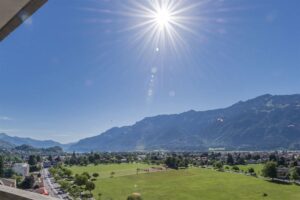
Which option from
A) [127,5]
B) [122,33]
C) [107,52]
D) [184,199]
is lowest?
[184,199]

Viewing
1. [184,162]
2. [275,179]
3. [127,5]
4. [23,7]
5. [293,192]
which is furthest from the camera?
[184,162]

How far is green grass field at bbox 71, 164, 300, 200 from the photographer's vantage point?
95.1 feet

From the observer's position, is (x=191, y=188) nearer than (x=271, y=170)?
Yes

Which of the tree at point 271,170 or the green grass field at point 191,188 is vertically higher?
the tree at point 271,170

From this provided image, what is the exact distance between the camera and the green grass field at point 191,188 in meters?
29.0

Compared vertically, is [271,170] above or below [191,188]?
above

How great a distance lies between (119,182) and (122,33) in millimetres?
28630

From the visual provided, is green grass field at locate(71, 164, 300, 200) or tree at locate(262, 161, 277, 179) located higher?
tree at locate(262, 161, 277, 179)

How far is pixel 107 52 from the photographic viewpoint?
17656 mm

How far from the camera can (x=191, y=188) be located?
111ft

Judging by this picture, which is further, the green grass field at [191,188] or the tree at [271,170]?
the tree at [271,170]

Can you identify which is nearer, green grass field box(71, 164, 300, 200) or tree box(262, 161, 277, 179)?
green grass field box(71, 164, 300, 200)

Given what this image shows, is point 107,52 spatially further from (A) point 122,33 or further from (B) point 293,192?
(B) point 293,192

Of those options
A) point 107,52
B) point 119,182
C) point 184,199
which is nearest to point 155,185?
point 119,182
